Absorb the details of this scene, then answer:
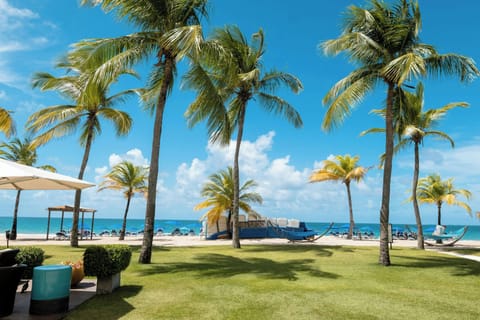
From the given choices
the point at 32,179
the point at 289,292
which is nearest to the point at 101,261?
the point at 32,179

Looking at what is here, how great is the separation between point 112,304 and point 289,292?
3284mm

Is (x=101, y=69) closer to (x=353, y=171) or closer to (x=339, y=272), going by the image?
(x=339, y=272)

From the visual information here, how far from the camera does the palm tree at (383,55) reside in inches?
435

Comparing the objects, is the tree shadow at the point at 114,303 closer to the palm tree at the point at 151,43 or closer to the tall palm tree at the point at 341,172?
the palm tree at the point at 151,43

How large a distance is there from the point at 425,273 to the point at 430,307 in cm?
392

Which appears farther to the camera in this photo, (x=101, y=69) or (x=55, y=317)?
(x=101, y=69)

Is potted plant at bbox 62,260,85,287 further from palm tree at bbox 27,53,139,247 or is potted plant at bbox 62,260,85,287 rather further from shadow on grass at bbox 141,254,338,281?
palm tree at bbox 27,53,139,247

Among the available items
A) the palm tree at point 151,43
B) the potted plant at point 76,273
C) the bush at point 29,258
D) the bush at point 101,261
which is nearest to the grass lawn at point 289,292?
the bush at point 101,261

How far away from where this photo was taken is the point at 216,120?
11992 millimetres

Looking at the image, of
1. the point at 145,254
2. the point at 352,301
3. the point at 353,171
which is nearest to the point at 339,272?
the point at 352,301

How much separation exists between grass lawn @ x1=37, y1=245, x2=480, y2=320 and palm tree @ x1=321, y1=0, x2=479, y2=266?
235 cm

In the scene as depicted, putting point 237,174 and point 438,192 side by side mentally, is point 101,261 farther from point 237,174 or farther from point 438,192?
point 438,192

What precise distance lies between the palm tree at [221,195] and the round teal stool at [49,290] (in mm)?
19232

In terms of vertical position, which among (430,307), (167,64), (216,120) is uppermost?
(167,64)
